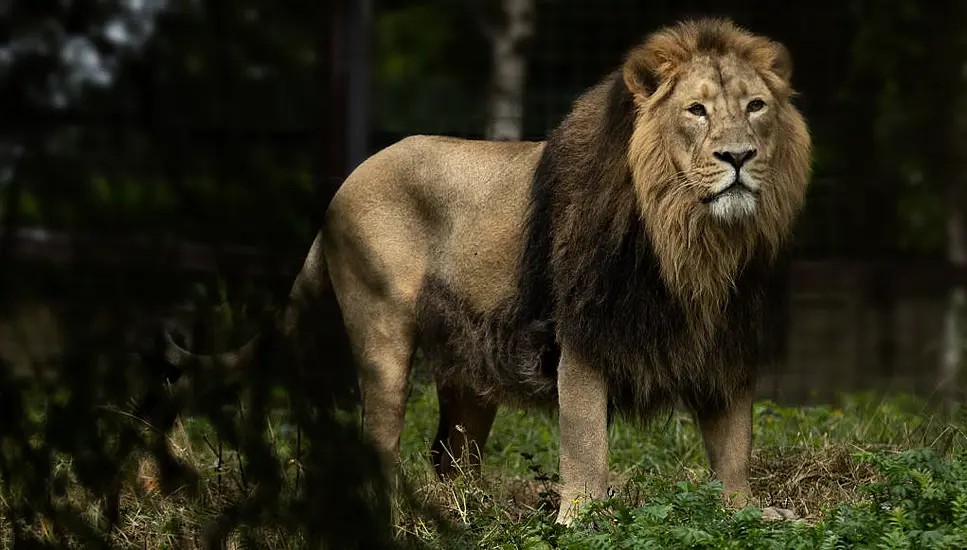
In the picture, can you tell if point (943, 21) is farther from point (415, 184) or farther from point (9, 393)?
point (9, 393)

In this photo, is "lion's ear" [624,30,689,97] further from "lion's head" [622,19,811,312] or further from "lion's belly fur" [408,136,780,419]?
"lion's belly fur" [408,136,780,419]

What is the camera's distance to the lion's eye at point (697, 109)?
4387 mm

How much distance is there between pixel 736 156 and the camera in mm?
4266

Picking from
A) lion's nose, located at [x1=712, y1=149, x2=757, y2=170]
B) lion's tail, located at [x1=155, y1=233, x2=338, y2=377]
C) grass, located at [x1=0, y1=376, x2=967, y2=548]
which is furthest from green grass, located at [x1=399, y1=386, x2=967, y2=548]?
lion's nose, located at [x1=712, y1=149, x2=757, y2=170]

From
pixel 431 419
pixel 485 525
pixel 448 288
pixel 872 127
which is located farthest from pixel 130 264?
pixel 872 127

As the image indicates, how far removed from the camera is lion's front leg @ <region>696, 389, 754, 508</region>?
4.72 meters

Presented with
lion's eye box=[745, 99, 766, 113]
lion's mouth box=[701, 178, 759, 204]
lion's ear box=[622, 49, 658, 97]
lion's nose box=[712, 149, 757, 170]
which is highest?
lion's ear box=[622, 49, 658, 97]

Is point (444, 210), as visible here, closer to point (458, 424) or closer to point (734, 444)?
point (458, 424)

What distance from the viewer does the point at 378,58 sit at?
13266 mm

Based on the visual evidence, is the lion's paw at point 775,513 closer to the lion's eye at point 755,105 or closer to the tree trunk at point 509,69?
the lion's eye at point 755,105

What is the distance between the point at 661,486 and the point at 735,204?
0.84m

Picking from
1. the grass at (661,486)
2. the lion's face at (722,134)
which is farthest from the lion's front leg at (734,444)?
the lion's face at (722,134)

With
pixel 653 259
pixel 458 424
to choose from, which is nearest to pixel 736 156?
pixel 653 259

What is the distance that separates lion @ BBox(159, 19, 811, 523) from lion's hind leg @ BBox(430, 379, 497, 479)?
37 cm
